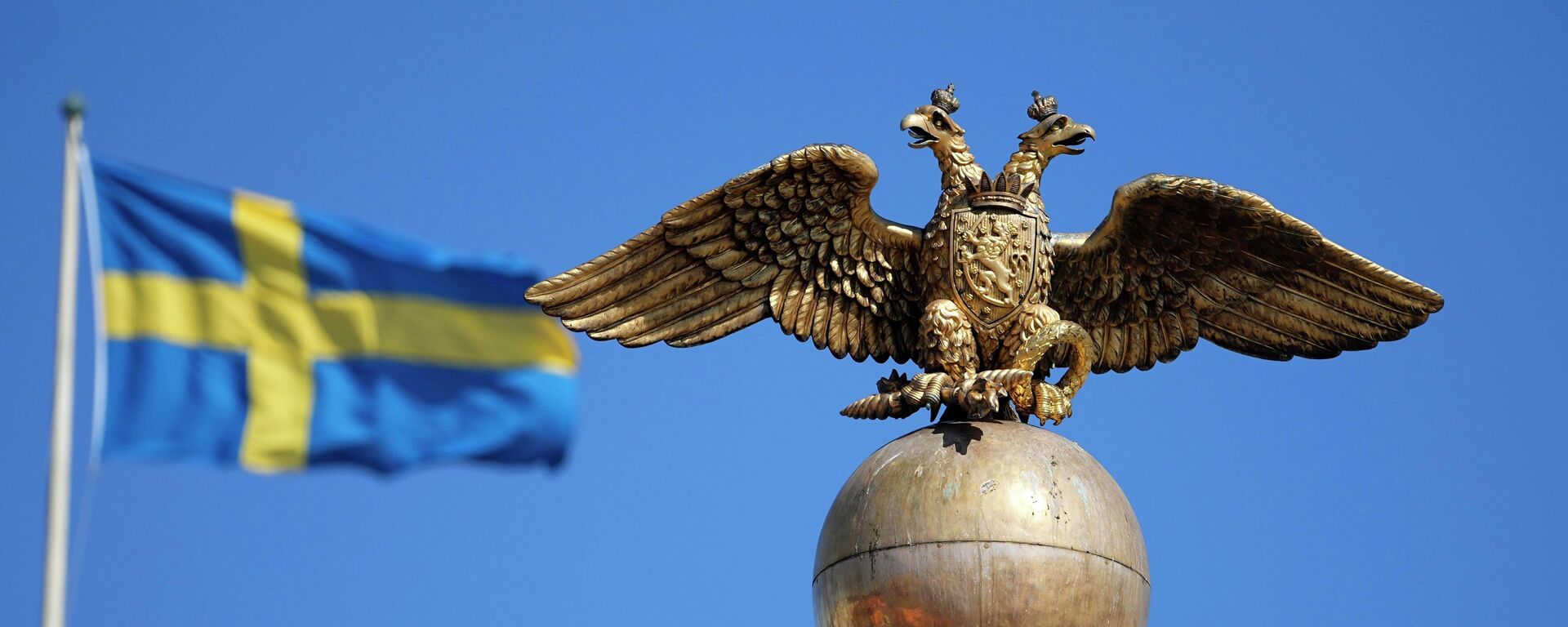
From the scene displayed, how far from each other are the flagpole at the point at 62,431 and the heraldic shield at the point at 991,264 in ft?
26.1

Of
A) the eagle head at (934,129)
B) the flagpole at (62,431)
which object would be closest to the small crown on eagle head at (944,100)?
the eagle head at (934,129)

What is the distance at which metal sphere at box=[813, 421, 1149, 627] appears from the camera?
2475 cm

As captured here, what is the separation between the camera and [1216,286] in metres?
27.1

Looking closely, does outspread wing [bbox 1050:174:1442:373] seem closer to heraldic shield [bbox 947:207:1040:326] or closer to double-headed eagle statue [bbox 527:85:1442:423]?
double-headed eagle statue [bbox 527:85:1442:423]

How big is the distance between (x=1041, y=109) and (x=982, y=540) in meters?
3.77

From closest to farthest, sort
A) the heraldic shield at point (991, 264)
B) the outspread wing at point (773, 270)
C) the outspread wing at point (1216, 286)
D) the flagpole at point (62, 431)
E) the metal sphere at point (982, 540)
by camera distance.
Result: 1. the flagpole at point (62, 431)
2. the metal sphere at point (982, 540)
3. the outspread wing at point (773, 270)
4. the heraldic shield at point (991, 264)
5. the outspread wing at point (1216, 286)

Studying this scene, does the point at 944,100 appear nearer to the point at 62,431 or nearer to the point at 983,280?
the point at 983,280

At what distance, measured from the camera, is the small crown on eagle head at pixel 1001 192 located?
26.3 meters

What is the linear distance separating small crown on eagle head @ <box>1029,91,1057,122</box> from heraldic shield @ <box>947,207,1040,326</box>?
103cm

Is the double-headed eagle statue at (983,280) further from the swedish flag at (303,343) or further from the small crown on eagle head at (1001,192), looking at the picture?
the swedish flag at (303,343)

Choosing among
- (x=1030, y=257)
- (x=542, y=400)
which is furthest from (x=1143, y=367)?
(x=542, y=400)

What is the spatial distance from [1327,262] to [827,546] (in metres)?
4.32

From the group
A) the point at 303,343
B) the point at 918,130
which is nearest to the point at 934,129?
the point at 918,130

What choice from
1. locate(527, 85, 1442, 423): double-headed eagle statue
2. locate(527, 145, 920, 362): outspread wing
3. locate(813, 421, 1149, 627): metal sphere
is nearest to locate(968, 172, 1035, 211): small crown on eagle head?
locate(527, 85, 1442, 423): double-headed eagle statue
